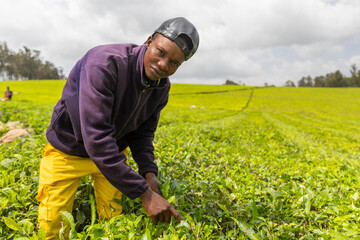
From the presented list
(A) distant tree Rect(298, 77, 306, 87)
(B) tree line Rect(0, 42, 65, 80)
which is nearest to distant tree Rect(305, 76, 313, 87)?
(A) distant tree Rect(298, 77, 306, 87)

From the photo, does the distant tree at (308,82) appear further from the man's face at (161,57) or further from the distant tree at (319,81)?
the man's face at (161,57)

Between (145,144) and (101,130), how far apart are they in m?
0.92

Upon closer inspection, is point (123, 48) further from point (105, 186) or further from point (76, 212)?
point (76, 212)

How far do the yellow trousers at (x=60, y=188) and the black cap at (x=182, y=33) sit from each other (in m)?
1.54

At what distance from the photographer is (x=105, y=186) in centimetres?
259

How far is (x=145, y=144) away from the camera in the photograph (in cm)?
275

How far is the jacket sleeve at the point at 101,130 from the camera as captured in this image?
72.8 inches

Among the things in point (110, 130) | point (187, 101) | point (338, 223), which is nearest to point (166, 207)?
point (110, 130)

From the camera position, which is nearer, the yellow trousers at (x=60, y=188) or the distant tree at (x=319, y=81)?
the yellow trousers at (x=60, y=188)

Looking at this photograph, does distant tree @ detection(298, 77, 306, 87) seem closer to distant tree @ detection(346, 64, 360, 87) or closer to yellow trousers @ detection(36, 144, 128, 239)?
distant tree @ detection(346, 64, 360, 87)

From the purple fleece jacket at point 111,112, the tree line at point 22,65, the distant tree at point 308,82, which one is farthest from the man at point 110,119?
the distant tree at point 308,82

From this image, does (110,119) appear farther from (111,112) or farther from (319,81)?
(319,81)

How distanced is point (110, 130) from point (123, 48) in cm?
87

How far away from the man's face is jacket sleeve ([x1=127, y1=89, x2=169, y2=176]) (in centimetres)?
67
